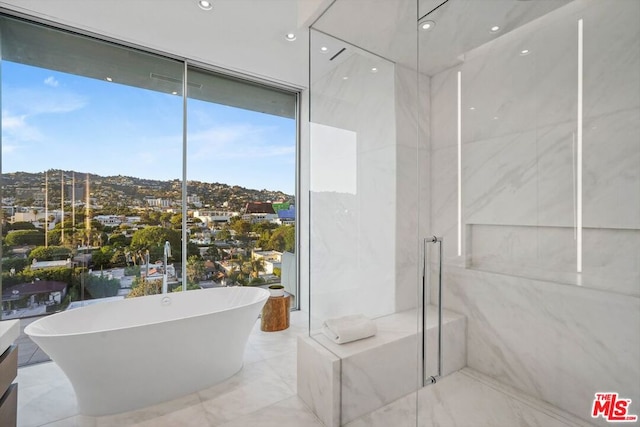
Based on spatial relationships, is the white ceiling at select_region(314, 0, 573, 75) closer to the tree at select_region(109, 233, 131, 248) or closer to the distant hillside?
the distant hillside

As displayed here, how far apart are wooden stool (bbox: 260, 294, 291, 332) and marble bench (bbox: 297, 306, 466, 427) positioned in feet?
4.57

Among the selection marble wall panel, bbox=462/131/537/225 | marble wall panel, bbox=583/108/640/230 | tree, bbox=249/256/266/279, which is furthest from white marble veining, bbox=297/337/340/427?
tree, bbox=249/256/266/279

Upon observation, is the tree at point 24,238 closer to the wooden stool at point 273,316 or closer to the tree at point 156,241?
the tree at point 156,241

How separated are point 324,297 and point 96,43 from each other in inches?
127

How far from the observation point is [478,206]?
68.4 inches

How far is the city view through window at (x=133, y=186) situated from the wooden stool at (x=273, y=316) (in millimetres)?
425

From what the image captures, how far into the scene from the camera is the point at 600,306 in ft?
4.40

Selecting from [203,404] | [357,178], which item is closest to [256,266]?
[203,404]

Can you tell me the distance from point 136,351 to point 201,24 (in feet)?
8.67

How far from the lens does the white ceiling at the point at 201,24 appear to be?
2404 mm

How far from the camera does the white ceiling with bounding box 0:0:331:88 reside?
2404 millimetres

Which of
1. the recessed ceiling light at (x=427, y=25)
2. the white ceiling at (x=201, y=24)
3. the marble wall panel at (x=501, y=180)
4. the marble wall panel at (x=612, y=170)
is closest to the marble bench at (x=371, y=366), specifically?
the marble wall panel at (x=501, y=180)

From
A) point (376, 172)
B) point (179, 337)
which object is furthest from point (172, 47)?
point (179, 337)

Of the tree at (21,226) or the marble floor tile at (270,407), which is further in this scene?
the tree at (21,226)
